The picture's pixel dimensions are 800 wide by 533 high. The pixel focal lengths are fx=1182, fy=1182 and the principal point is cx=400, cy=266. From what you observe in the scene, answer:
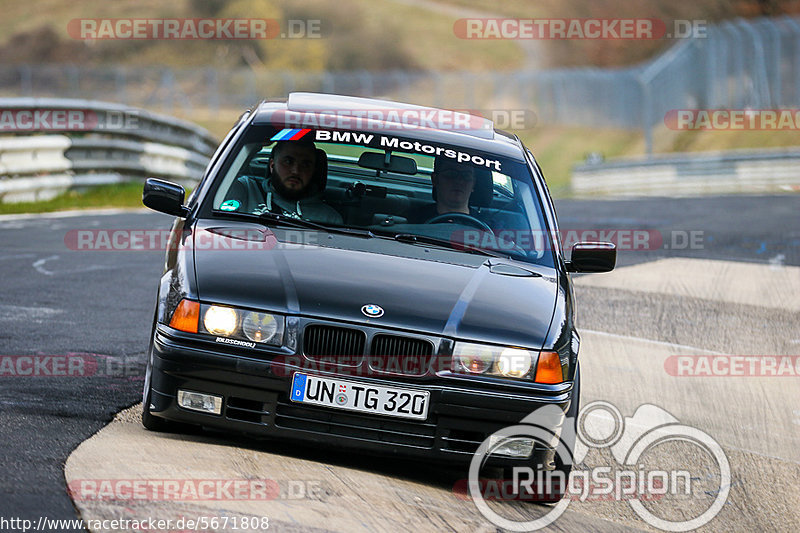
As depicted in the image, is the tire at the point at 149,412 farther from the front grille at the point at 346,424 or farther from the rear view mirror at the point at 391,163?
the rear view mirror at the point at 391,163

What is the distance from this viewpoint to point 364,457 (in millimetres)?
5105

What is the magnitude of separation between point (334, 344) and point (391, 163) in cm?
170

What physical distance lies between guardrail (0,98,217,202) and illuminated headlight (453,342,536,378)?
11.9 metres

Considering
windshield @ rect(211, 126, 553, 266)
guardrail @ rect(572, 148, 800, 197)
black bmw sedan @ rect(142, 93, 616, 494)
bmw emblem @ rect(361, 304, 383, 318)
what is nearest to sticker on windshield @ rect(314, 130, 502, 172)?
windshield @ rect(211, 126, 553, 266)

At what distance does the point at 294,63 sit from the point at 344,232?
88.5m

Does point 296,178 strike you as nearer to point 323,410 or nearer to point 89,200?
point 323,410

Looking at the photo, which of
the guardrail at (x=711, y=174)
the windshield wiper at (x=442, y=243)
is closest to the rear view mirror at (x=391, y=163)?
the windshield wiper at (x=442, y=243)

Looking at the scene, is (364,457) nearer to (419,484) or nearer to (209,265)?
(419,484)

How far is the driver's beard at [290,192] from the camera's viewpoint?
5.93 meters

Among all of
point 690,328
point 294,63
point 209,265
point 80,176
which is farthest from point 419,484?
point 294,63

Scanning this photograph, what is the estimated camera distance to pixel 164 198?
5586mm

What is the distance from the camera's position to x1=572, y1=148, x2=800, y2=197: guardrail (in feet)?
93.9

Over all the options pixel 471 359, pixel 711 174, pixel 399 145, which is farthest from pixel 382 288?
pixel 711 174

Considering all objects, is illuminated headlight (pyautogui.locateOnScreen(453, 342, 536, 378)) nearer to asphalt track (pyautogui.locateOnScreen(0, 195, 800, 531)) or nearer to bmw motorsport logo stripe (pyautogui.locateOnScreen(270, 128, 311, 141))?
asphalt track (pyautogui.locateOnScreen(0, 195, 800, 531))
